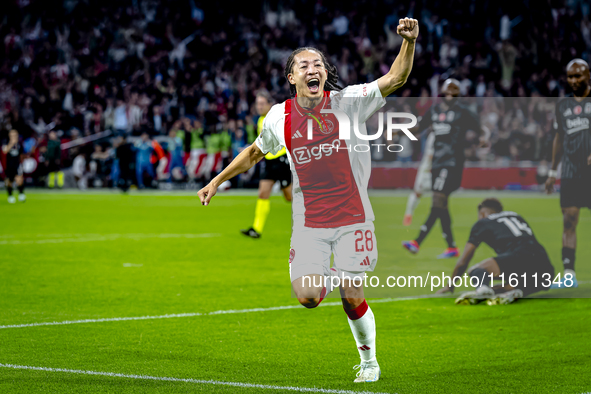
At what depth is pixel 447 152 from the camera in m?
10.9

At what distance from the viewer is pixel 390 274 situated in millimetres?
9742

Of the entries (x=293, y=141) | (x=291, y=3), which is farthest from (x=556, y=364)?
(x=291, y=3)

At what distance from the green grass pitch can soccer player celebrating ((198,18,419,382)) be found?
0.53m

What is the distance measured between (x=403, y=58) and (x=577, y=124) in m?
4.68

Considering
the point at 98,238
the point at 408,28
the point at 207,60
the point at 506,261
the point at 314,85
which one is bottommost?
the point at 98,238

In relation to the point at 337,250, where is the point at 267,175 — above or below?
below

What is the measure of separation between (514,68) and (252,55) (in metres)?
10.1

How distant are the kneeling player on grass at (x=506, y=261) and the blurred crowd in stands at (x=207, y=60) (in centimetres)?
1740

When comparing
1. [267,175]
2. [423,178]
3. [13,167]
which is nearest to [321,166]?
Answer: [267,175]

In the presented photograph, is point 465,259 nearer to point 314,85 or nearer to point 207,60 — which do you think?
point 314,85

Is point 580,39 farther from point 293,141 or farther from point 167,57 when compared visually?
point 293,141

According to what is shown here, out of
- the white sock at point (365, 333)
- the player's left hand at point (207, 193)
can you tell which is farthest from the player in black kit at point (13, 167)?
the white sock at point (365, 333)

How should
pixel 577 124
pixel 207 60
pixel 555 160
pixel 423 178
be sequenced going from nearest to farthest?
pixel 577 124, pixel 555 160, pixel 423 178, pixel 207 60

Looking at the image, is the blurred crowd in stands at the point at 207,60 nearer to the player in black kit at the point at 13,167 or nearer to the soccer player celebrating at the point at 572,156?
the player in black kit at the point at 13,167
